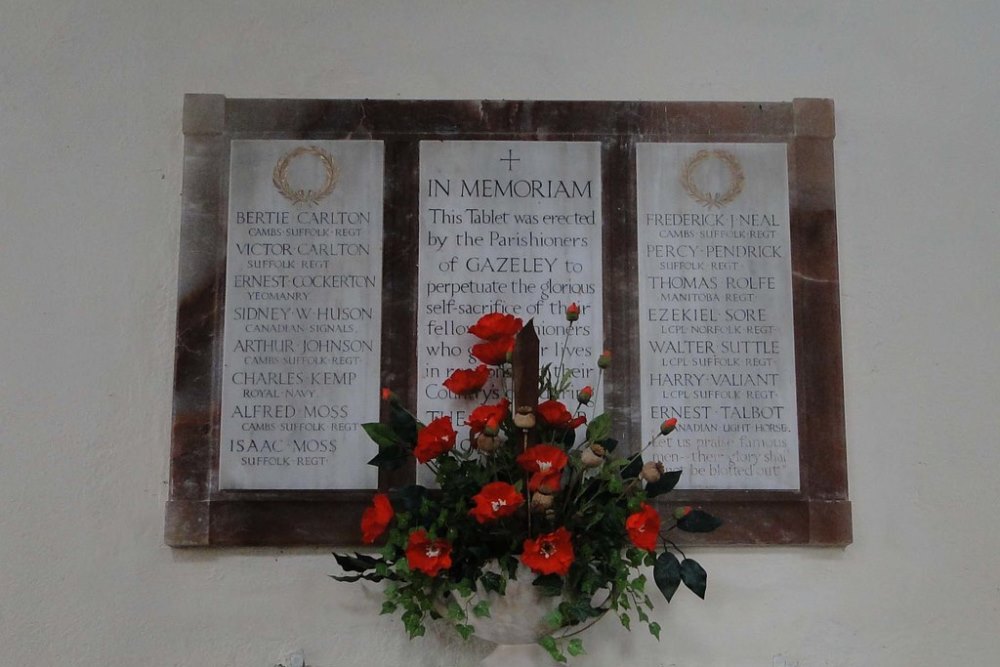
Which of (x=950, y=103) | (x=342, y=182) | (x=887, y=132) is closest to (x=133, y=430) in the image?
(x=342, y=182)

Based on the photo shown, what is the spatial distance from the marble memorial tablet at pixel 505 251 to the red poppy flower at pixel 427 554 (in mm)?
470

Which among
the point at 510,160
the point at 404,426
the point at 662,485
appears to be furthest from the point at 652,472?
the point at 510,160

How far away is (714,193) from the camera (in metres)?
2.58

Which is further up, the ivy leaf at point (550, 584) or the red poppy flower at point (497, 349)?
the red poppy flower at point (497, 349)

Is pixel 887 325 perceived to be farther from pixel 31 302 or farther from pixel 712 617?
pixel 31 302

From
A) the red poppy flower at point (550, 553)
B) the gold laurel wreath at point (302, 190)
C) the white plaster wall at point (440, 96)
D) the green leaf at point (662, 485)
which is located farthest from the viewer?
the gold laurel wreath at point (302, 190)

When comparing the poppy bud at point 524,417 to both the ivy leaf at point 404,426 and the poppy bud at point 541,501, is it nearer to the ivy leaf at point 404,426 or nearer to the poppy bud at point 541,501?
the poppy bud at point 541,501

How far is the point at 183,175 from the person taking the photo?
2570 millimetres

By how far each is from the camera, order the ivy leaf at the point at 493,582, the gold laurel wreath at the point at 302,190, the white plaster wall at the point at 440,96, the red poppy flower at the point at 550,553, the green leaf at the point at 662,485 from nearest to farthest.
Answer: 1. the red poppy flower at the point at 550,553
2. the ivy leaf at the point at 493,582
3. the green leaf at the point at 662,485
4. the white plaster wall at the point at 440,96
5. the gold laurel wreath at the point at 302,190

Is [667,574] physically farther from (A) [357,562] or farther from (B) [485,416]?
(A) [357,562]

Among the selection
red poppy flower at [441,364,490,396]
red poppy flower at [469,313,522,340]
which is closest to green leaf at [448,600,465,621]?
red poppy flower at [441,364,490,396]

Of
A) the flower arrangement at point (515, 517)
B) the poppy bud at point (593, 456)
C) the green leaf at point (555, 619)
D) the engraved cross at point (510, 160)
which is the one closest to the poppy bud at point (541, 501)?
the flower arrangement at point (515, 517)

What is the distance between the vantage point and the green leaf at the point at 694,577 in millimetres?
2115

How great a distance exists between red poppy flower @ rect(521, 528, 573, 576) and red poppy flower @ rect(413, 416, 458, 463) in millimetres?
297
